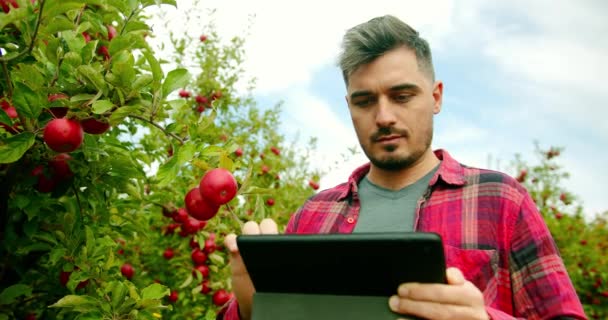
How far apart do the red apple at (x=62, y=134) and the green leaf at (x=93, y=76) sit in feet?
0.41

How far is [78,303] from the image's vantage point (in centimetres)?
140

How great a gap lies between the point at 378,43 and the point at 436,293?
41.3 inches

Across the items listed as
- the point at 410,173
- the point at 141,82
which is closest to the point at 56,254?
the point at 141,82

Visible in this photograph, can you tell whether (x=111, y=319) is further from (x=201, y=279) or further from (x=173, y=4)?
(x=201, y=279)

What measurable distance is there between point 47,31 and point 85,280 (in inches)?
30.9

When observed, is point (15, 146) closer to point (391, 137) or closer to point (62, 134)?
point (62, 134)

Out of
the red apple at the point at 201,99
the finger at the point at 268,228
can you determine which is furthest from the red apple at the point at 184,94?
the finger at the point at 268,228

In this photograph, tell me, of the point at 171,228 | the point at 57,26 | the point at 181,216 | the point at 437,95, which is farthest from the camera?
the point at 171,228

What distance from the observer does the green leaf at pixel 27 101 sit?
121cm

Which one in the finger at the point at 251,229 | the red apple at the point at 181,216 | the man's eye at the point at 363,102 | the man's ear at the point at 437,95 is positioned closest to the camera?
the finger at the point at 251,229

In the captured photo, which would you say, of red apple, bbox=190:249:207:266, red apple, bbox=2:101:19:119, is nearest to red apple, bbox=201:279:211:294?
red apple, bbox=190:249:207:266

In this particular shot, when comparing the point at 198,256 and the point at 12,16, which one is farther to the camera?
the point at 198,256

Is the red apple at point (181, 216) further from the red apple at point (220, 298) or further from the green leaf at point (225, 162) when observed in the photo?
Answer: the green leaf at point (225, 162)

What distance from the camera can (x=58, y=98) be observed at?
1252mm
